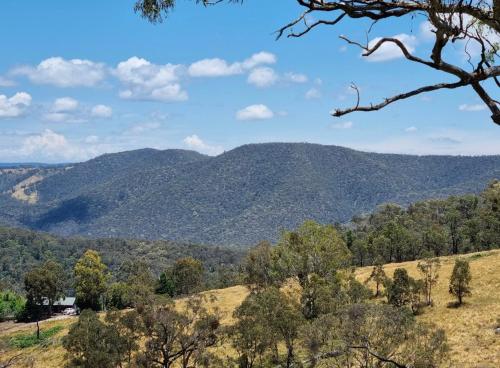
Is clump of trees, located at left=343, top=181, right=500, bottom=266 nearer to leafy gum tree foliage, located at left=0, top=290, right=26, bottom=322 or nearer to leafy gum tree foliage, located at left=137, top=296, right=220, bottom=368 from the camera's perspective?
leafy gum tree foliage, located at left=137, top=296, right=220, bottom=368

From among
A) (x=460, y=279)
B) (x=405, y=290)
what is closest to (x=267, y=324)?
(x=405, y=290)

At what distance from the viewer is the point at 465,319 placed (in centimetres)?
4541

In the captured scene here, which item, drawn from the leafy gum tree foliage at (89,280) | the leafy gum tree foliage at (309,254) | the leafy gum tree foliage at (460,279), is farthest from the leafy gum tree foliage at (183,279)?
the leafy gum tree foliage at (460,279)

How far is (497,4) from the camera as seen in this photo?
732 centimetres

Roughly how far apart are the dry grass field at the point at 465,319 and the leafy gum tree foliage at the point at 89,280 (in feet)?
34.5

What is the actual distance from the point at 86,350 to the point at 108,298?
6929cm

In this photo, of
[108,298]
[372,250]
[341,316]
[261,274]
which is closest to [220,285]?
[108,298]

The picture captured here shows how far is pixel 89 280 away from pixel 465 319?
7008 centimetres

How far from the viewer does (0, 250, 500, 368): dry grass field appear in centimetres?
3416

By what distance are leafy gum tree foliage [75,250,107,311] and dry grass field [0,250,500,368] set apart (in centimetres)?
1053

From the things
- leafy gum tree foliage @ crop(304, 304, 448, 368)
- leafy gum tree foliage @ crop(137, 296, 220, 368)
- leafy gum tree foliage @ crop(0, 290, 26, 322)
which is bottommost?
leafy gum tree foliage @ crop(0, 290, 26, 322)

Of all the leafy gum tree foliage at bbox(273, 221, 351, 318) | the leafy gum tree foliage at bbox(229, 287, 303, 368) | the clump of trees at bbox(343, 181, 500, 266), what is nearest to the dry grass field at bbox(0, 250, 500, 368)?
the leafy gum tree foliage at bbox(229, 287, 303, 368)

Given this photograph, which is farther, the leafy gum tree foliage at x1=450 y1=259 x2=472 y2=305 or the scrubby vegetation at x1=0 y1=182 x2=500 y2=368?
the leafy gum tree foliage at x1=450 y1=259 x2=472 y2=305

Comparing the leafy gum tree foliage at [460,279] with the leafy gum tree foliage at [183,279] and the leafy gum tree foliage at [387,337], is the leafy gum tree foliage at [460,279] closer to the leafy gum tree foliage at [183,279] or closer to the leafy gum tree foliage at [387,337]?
the leafy gum tree foliage at [387,337]
